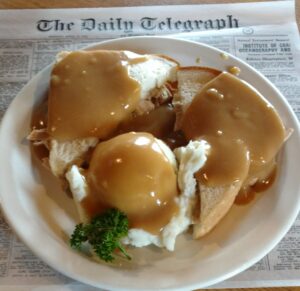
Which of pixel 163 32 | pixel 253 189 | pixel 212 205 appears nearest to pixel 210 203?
pixel 212 205

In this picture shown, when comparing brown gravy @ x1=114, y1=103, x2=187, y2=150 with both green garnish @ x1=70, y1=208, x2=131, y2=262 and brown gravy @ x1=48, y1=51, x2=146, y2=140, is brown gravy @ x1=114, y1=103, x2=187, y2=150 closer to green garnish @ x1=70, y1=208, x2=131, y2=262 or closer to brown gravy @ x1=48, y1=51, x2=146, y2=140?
brown gravy @ x1=48, y1=51, x2=146, y2=140

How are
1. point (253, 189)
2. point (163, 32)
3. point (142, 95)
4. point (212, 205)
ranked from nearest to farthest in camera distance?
point (212, 205) < point (253, 189) < point (142, 95) < point (163, 32)

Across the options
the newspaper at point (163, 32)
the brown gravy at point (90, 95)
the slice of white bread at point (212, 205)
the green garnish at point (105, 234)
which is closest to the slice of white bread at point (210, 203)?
the slice of white bread at point (212, 205)

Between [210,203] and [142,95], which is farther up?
[142,95]

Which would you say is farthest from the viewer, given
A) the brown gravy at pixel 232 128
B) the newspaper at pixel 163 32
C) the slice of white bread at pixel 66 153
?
the newspaper at pixel 163 32

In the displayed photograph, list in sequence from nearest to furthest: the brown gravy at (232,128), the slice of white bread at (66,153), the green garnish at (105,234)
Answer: the green garnish at (105,234), the brown gravy at (232,128), the slice of white bread at (66,153)

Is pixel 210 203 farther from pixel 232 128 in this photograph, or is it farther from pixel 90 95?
pixel 90 95

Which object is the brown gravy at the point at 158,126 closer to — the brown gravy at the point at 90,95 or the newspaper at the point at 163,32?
the brown gravy at the point at 90,95

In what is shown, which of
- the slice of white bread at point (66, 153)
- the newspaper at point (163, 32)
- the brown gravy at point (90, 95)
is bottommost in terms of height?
the slice of white bread at point (66, 153)
